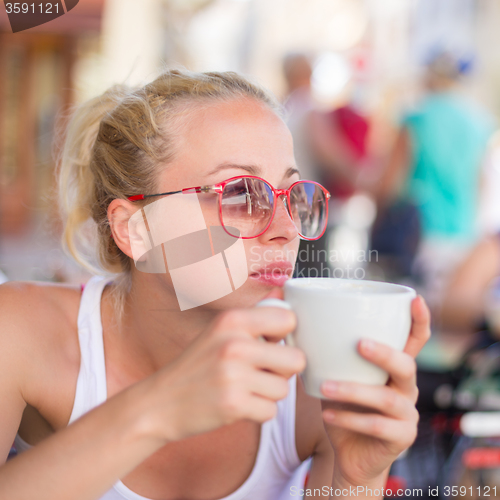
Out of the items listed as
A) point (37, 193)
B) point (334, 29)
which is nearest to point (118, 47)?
point (37, 193)

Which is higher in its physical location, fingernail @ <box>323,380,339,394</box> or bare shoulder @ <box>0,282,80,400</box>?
fingernail @ <box>323,380,339,394</box>

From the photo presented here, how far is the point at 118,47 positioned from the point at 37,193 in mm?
2563

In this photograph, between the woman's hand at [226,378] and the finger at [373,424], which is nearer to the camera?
the woman's hand at [226,378]

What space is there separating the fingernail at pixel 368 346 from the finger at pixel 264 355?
0.10 meters

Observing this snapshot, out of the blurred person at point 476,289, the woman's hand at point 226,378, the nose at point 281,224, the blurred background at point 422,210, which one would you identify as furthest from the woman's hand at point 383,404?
the blurred person at point 476,289

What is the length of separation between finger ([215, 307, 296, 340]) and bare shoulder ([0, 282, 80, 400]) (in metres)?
0.68

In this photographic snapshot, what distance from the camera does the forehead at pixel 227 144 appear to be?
46.0 inches

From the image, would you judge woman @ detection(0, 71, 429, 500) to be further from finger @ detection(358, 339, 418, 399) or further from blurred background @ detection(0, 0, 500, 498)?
blurred background @ detection(0, 0, 500, 498)

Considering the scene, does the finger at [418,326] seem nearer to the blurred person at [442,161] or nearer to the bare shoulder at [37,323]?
the bare shoulder at [37,323]

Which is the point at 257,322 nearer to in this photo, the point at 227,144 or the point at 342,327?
the point at 342,327

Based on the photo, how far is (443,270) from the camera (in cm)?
269

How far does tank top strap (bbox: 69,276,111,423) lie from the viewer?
4.00ft

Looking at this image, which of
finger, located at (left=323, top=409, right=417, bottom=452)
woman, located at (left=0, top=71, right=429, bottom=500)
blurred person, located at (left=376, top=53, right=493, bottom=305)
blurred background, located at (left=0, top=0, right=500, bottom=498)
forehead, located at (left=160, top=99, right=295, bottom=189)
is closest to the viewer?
finger, located at (left=323, top=409, right=417, bottom=452)

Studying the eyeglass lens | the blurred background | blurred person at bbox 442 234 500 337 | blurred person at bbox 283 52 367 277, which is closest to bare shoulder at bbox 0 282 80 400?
the eyeglass lens
